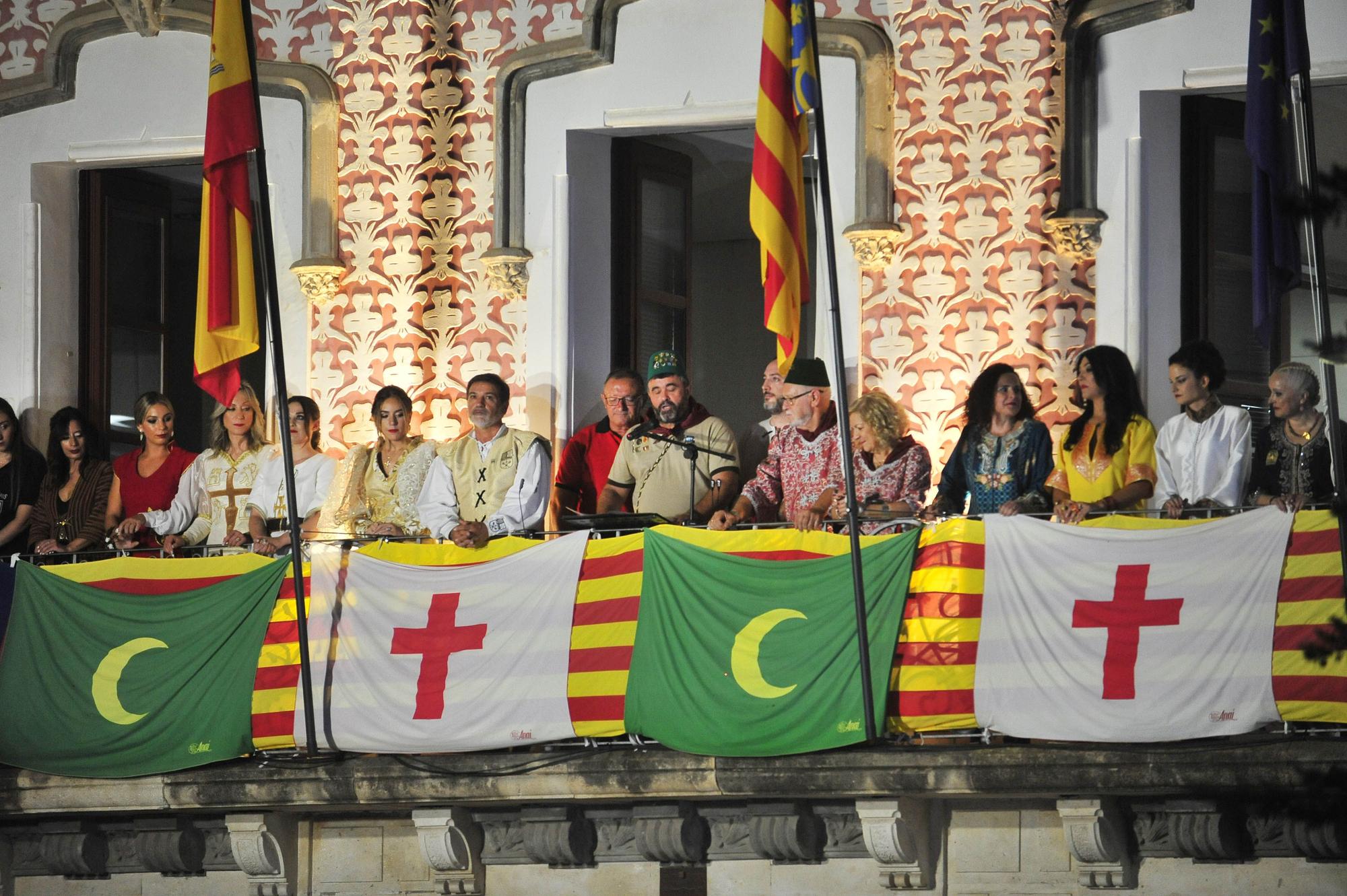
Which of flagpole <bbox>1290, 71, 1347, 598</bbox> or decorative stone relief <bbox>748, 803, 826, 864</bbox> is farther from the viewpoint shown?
decorative stone relief <bbox>748, 803, 826, 864</bbox>

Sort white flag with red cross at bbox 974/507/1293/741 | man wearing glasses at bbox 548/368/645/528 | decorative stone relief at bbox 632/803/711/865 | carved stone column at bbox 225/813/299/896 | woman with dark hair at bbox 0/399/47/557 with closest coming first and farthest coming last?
white flag with red cross at bbox 974/507/1293/741 < decorative stone relief at bbox 632/803/711/865 < carved stone column at bbox 225/813/299/896 < man wearing glasses at bbox 548/368/645/528 < woman with dark hair at bbox 0/399/47/557

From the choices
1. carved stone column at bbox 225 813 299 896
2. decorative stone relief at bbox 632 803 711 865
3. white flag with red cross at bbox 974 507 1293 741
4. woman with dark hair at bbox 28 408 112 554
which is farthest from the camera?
woman with dark hair at bbox 28 408 112 554

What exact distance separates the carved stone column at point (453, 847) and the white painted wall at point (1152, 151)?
14.2 ft

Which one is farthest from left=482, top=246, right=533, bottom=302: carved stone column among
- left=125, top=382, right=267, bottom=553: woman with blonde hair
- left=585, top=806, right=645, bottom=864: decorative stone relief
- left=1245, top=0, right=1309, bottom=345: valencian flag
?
left=1245, top=0, right=1309, bottom=345: valencian flag

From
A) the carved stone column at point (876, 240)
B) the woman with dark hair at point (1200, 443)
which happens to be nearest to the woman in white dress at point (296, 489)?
the carved stone column at point (876, 240)

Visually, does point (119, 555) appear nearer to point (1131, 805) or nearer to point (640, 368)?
point (640, 368)

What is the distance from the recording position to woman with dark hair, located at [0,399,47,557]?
43.5 feet

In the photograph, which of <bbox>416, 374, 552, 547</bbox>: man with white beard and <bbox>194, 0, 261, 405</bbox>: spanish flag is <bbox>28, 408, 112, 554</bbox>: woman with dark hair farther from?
<bbox>416, 374, 552, 547</bbox>: man with white beard

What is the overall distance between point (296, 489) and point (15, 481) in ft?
6.94

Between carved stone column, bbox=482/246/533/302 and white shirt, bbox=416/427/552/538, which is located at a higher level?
carved stone column, bbox=482/246/533/302

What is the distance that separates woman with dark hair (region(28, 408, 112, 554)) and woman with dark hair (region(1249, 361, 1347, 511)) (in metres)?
6.69

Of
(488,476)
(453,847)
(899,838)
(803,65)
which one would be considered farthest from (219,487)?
(899,838)

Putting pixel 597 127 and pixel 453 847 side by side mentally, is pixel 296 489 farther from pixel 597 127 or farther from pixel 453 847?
pixel 597 127

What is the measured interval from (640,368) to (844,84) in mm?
2211
